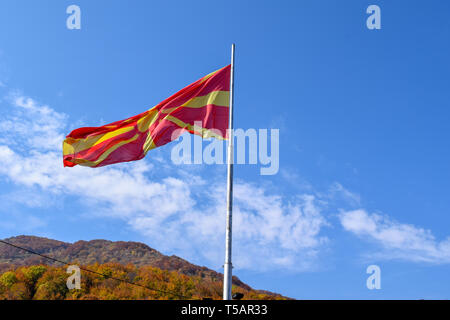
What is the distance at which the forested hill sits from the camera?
11344cm

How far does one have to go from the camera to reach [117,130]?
57.1 feet

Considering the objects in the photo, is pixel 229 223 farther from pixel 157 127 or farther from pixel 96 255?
pixel 96 255

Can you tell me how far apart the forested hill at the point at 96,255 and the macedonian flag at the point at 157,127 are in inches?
3576

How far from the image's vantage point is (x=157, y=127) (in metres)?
16.9

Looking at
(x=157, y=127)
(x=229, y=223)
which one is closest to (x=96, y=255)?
(x=157, y=127)

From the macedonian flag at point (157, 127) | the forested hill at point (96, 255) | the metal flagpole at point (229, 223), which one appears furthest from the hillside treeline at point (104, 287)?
the metal flagpole at point (229, 223)

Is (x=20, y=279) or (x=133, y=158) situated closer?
(x=133, y=158)

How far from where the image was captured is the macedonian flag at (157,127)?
16.8 metres

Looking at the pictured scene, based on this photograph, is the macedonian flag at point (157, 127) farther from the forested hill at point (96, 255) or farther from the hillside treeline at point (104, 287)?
the forested hill at point (96, 255)

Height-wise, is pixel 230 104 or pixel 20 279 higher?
pixel 230 104
